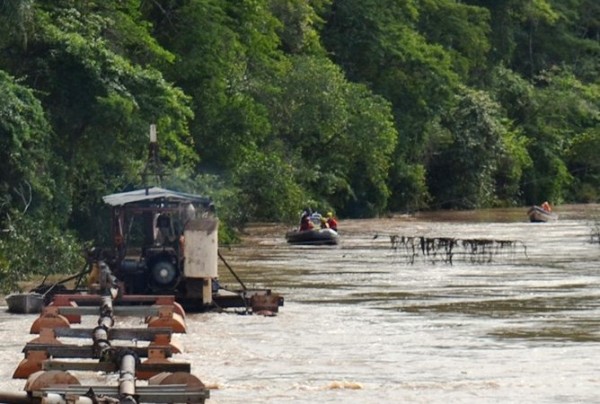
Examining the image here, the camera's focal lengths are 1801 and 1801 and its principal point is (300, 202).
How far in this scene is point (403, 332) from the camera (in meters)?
27.4

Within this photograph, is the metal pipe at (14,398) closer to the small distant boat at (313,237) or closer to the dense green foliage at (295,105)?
the dense green foliage at (295,105)

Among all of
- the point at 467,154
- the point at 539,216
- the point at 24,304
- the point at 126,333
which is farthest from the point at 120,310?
the point at 467,154

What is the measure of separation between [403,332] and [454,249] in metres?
22.4

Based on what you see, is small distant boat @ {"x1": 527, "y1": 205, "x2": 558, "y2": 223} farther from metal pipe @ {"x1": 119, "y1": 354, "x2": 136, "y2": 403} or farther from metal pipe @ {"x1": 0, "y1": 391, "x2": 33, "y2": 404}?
metal pipe @ {"x1": 0, "y1": 391, "x2": 33, "y2": 404}

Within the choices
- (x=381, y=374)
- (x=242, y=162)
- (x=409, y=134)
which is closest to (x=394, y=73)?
(x=409, y=134)

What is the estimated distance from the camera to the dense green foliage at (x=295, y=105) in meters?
42.7

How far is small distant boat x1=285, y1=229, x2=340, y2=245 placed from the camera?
51.3m

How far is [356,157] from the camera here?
228 ft

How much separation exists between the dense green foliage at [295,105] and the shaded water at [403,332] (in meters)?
4.66

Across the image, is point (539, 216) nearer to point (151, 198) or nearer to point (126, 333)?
point (151, 198)

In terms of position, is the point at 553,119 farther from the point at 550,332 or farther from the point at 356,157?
the point at 550,332

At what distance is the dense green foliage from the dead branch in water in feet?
18.5

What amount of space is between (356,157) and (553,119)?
24112 millimetres

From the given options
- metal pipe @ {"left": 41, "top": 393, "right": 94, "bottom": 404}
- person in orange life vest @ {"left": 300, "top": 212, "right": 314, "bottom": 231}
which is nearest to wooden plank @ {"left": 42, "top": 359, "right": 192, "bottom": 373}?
metal pipe @ {"left": 41, "top": 393, "right": 94, "bottom": 404}
